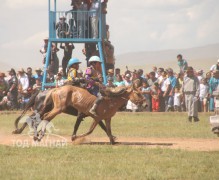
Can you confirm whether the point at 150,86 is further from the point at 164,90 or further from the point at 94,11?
the point at 94,11

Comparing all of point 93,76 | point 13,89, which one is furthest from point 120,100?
point 13,89

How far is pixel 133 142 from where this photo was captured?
18375 millimetres

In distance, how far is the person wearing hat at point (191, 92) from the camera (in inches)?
1017

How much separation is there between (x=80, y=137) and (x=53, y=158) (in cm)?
330

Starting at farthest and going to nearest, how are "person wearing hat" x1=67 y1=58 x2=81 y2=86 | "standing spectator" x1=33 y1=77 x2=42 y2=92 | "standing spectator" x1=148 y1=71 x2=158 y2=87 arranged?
"standing spectator" x1=33 y1=77 x2=42 y2=92 < "standing spectator" x1=148 y1=71 x2=158 y2=87 < "person wearing hat" x1=67 y1=58 x2=81 y2=86

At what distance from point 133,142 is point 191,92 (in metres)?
8.16

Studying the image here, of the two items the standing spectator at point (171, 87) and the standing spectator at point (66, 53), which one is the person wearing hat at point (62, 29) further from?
the standing spectator at point (171, 87)

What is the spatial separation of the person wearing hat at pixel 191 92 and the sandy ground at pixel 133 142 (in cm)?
660

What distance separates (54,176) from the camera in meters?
12.6

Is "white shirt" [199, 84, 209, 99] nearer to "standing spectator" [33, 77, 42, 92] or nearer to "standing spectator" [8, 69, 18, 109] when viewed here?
"standing spectator" [33, 77, 42, 92]

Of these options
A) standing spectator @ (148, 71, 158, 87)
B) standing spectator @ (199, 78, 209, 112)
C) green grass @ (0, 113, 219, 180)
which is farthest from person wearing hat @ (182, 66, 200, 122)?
green grass @ (0, 113, 219, 180)

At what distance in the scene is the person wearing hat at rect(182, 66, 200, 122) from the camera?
25.8 metres

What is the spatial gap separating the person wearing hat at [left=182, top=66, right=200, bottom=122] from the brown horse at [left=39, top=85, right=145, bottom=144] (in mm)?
8176

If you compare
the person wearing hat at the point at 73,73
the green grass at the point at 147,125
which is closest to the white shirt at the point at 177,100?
the green grass at the point at 147,125
